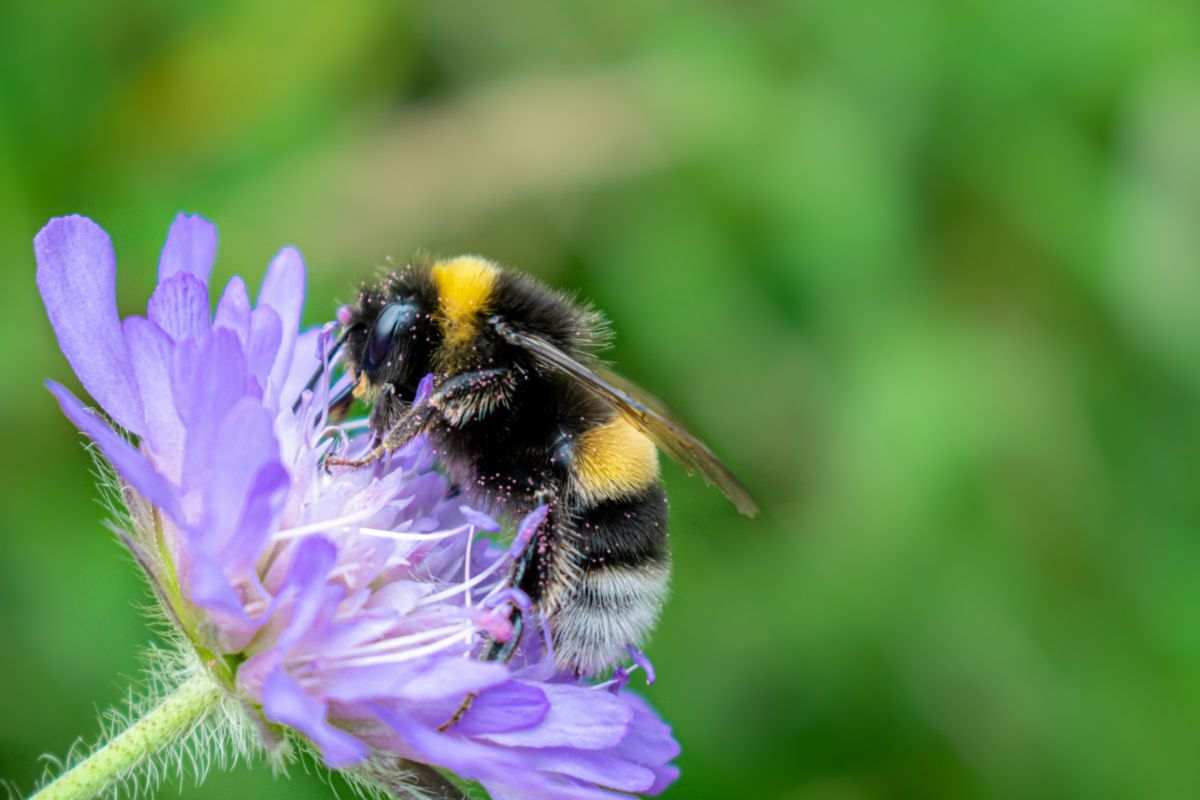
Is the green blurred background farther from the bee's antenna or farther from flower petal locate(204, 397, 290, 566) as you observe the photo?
flower petal locate(204, 397, 290, 566)

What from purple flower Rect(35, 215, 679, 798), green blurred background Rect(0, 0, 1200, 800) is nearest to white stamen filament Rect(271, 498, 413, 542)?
purple flower Rect(35, 215, 679, 798)

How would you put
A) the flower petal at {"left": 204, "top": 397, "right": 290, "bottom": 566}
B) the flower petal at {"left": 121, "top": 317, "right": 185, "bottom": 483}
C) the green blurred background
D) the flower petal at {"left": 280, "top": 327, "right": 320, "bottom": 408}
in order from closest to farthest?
1. the flower petal at {"left": 204, "top": 397, "right": 290, "bottom": 566}
2. the flower petal at {"left": 121, "top": 317, "right": 185, "bottom": 483}
3. the flower petal at {"left": 280, "top": 327, "right": 320, "bottom": 408}
4. the green blurred background

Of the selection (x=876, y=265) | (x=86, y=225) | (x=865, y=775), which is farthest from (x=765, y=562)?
(x=86, y=225)

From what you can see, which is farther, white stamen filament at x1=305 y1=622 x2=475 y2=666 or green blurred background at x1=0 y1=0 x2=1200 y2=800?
green blurred background at x1=0 y1=0 x2=1200 y2=800

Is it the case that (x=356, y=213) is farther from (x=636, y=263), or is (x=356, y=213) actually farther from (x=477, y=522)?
(x=477, y=522)

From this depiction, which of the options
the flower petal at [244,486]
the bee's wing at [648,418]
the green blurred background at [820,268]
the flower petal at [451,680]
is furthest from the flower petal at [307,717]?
the green blurred background at [820,268]

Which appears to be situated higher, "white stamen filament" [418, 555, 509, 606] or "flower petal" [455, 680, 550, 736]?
"white stamen filament" [418, 555, 509, 606]

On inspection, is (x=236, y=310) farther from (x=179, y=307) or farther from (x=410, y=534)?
(x=410, y=534)

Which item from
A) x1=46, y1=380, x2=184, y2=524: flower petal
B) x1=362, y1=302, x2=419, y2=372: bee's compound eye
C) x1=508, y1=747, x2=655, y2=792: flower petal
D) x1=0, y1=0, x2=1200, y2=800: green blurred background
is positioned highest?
x1=0, y1=0, x2=1200, y2=800: green blurred background
